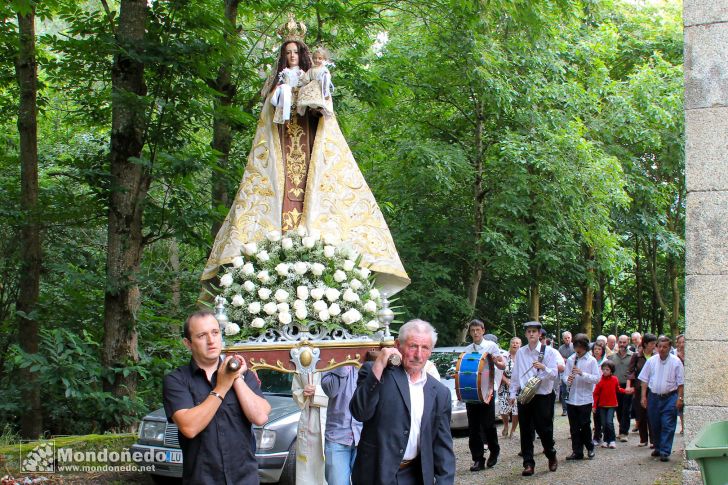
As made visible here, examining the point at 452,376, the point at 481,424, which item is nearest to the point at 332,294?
the point at 481,424

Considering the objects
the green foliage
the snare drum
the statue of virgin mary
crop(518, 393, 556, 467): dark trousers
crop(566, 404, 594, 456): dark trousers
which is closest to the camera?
the statue of virgin mary

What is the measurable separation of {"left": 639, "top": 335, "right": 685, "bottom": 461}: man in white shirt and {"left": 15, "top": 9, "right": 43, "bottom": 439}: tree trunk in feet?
27.9

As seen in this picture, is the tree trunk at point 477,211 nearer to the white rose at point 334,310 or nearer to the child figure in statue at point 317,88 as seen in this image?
the child figure in statue at point 317,88

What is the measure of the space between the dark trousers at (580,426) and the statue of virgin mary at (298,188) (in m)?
→ 6.31

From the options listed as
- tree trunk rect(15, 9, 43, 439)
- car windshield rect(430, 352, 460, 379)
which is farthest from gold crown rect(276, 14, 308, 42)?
car windshield rect(430, 352, 460, 379)

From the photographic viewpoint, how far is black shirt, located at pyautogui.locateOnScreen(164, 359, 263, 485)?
14.6ft

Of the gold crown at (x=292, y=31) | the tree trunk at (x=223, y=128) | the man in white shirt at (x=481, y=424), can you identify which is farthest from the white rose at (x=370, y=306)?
the man in white shirt at (x=481, y=424)

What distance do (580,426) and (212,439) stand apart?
30.1ft

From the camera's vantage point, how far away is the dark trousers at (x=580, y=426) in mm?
12555

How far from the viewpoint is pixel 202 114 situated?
11.6 meters

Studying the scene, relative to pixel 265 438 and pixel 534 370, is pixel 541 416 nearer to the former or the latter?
pixel 534 370

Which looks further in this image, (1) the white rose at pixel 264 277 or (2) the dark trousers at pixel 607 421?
(2) the dark trousers at pixel 607 421

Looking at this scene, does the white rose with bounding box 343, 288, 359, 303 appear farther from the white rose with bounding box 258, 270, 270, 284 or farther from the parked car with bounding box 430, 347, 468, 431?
the parked car with bounding box 430, 347, 468, 431

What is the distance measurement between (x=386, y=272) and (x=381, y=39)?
18192 millimetres
